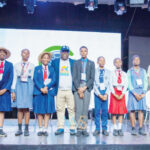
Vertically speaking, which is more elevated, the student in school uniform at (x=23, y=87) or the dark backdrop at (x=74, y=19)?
the dark backdrop at (x=74, y=19)

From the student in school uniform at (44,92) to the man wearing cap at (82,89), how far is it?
0.37 meters

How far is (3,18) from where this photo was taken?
650 centimetres

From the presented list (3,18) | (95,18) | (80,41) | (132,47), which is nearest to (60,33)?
(80,41)

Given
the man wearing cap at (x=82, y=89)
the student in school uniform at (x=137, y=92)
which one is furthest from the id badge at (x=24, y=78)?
the student in school uniform at (x=137, y=92)

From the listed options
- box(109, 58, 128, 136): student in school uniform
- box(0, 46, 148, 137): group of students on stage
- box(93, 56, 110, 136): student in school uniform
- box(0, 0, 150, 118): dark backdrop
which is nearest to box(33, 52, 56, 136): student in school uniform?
box(0, 46, 148, 137): group of students on stage

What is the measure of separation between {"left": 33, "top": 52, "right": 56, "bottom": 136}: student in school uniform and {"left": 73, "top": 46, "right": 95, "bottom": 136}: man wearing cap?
37 centimetres

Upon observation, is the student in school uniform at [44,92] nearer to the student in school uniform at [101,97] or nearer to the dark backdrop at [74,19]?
the student in school uniform at [101,97]

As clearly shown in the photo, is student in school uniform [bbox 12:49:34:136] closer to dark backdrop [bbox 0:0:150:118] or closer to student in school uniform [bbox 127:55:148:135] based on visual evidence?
student in school uniform [bbox 127:55:148:135]

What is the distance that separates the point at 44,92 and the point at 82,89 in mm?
594

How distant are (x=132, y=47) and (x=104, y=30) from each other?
0.91m

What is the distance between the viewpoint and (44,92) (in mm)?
3793

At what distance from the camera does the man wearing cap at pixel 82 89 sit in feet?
12.5

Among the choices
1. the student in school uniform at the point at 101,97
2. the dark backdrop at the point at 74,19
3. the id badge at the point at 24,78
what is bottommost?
the student in school uniform at the point at 101,97

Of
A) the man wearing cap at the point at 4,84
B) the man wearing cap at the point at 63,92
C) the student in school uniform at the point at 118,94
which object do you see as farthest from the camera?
the student in school uniform at the point at 118,94
